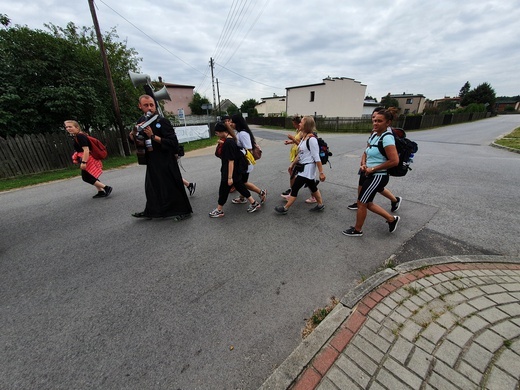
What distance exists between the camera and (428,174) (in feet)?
21.0

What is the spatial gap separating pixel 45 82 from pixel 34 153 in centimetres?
315

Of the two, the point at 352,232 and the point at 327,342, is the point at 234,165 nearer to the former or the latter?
the point at 352,232

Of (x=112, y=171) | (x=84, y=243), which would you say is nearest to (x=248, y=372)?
(x=84, y=243)

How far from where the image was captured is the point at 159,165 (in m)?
3.69

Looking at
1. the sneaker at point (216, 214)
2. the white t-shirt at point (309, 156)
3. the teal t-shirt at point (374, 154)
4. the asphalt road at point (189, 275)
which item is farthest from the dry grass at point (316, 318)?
the sneaker at point (216, 214)

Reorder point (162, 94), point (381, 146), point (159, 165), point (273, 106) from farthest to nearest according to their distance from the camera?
1. point (273, 106)
2. point (162, 94)
3. point (159, 165)
4. point (381, 146)

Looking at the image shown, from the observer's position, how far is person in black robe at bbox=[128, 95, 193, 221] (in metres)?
3.36

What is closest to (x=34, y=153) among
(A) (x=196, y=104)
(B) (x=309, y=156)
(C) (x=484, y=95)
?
(B) (x=309, y=156)

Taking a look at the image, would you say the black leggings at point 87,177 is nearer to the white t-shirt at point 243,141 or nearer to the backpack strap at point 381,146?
the white t-shirt at point 243,141

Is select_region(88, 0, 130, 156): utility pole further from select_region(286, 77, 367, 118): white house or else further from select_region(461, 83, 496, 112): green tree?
select_region(461, 83, 496, 112): green tree

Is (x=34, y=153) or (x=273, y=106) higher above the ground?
(x=273, y=106)

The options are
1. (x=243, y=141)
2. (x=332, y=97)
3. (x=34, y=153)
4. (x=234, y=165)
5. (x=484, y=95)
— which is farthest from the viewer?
(x=484, y=95)

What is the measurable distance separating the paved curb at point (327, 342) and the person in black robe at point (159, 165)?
9.88 feet

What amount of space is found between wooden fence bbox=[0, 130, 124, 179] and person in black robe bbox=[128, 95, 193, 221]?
315 inches
